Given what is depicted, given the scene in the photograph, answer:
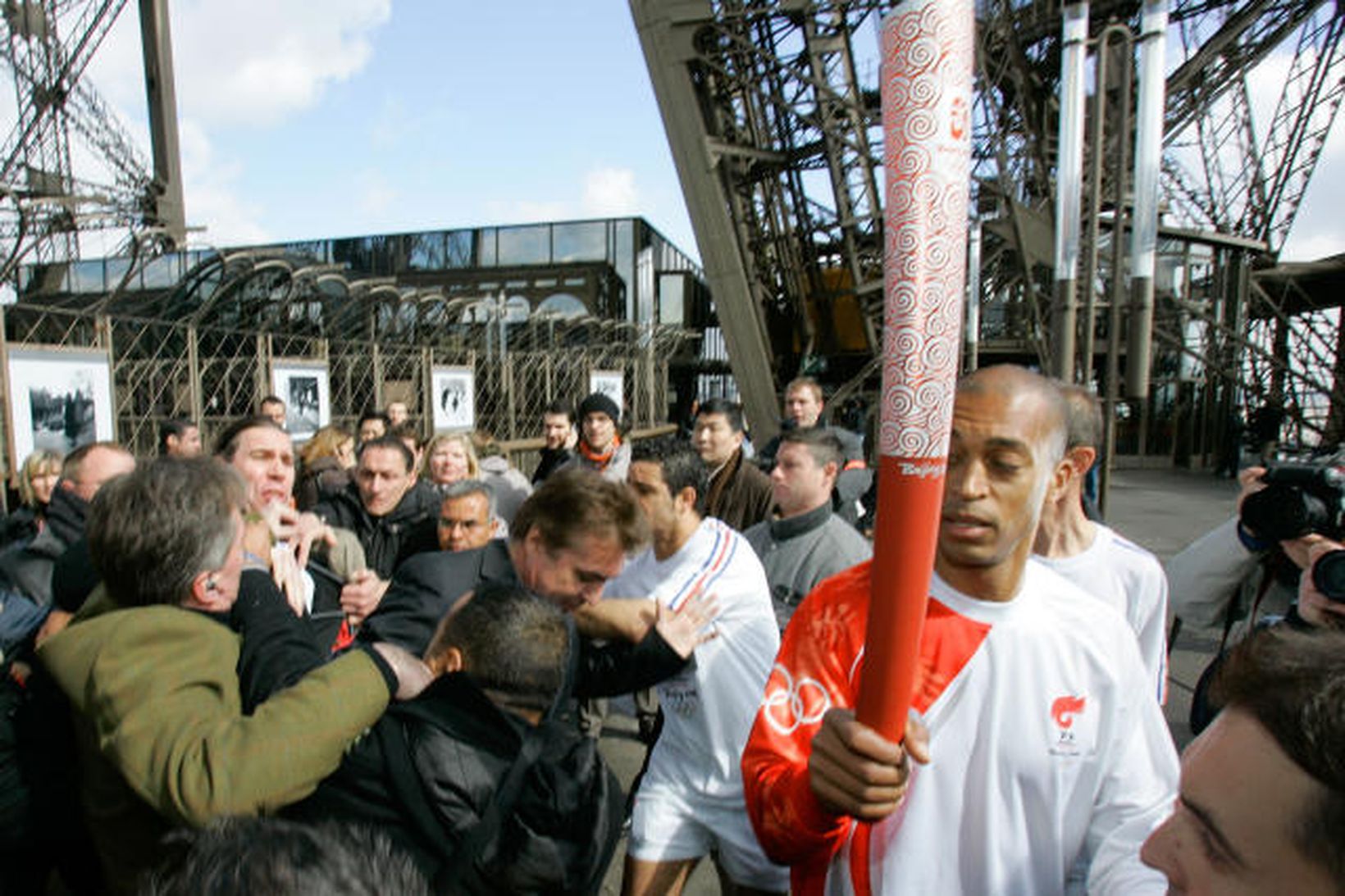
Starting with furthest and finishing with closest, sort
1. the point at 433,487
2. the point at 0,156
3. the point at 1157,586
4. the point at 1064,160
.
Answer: the point at 0,156
the point at 433,487
the point at 1064,160
the point at 1157,586

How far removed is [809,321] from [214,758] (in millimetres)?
15715

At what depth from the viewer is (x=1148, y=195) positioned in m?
3.04

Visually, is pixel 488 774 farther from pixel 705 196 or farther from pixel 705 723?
pixel 705 196

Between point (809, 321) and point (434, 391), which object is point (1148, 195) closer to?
point (434, 391)

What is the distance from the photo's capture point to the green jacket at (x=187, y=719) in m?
1.20

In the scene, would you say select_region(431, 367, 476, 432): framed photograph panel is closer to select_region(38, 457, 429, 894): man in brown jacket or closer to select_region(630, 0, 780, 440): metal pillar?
select_region(630, 0, 780, 440): metal pillar

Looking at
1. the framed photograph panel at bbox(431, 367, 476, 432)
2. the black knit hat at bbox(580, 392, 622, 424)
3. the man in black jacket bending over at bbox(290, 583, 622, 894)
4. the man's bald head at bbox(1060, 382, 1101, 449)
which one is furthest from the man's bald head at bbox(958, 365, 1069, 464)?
the framed photograph panel at bbox(431, 367, 476, 432)

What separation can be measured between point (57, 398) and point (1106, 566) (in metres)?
6.92

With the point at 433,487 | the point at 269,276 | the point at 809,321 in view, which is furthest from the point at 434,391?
the point at 809,321

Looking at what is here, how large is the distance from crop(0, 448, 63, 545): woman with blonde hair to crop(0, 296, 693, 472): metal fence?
1.91 metres

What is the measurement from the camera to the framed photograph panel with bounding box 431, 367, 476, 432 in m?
11.3

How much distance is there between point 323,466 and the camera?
5160 mm

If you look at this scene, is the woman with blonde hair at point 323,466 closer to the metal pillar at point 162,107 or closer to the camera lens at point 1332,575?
the camera lens at point 1332,575

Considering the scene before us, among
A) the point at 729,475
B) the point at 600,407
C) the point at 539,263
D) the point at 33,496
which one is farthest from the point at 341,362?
the point at 539,263
